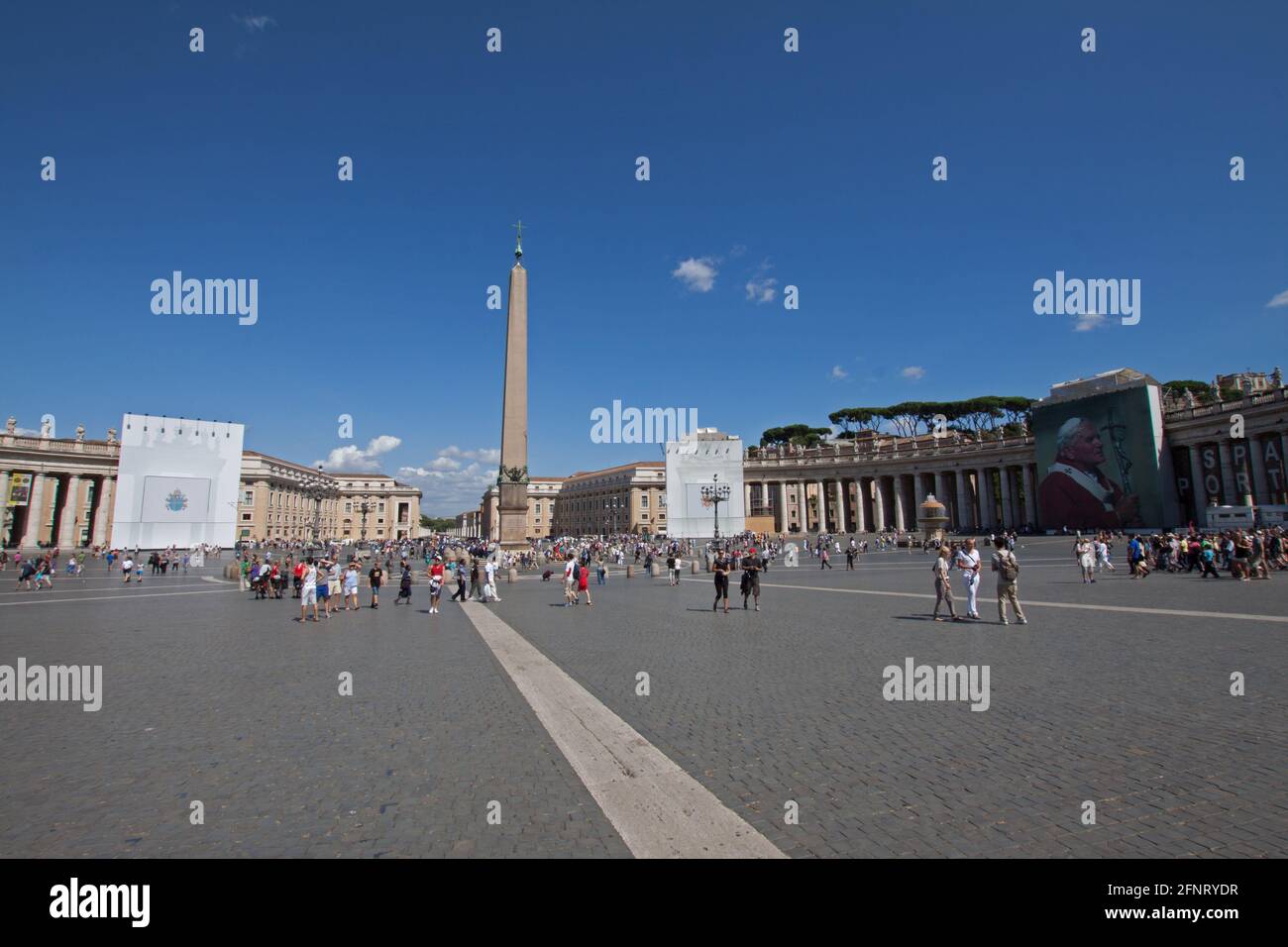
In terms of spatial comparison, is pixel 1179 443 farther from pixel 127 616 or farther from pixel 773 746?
pixel 127 616

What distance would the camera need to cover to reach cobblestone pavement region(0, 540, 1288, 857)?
11.9ft

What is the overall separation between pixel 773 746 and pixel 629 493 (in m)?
111

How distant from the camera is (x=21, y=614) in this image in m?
16.3

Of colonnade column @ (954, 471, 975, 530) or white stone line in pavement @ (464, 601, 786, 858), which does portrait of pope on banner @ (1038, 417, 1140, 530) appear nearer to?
colonnade column @ (954, 471, 975, 530)

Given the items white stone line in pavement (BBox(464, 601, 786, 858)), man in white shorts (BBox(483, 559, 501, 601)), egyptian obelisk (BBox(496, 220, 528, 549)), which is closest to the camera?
white stone line in pavement (BBox(464, 601, 786, 858))

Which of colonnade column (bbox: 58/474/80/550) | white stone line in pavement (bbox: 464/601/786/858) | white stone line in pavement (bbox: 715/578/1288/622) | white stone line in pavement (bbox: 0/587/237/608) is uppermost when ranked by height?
colonnade column (bbox: 58/474/80/550)

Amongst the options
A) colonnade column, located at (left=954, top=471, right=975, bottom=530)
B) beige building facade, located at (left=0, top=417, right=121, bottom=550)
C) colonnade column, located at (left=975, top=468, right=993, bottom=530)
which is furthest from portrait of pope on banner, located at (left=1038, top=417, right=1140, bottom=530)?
beige building facade, located at (left=0, top=417, right=121, bottom=550)

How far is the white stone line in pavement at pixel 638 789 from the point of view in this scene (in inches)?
137

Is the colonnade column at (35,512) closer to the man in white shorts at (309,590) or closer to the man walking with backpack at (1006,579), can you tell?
the man in white shorts at (309,590)

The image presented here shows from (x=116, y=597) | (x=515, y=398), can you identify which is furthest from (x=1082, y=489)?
(x=116, y=597)

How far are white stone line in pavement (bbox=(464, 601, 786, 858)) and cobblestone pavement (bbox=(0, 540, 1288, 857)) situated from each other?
14cm

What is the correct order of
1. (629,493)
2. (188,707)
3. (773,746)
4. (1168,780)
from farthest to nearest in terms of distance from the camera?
1. (629,493)
2. (188,707)
3. (773,746)
4. (1168,780)

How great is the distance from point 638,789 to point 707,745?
41.6 inches
